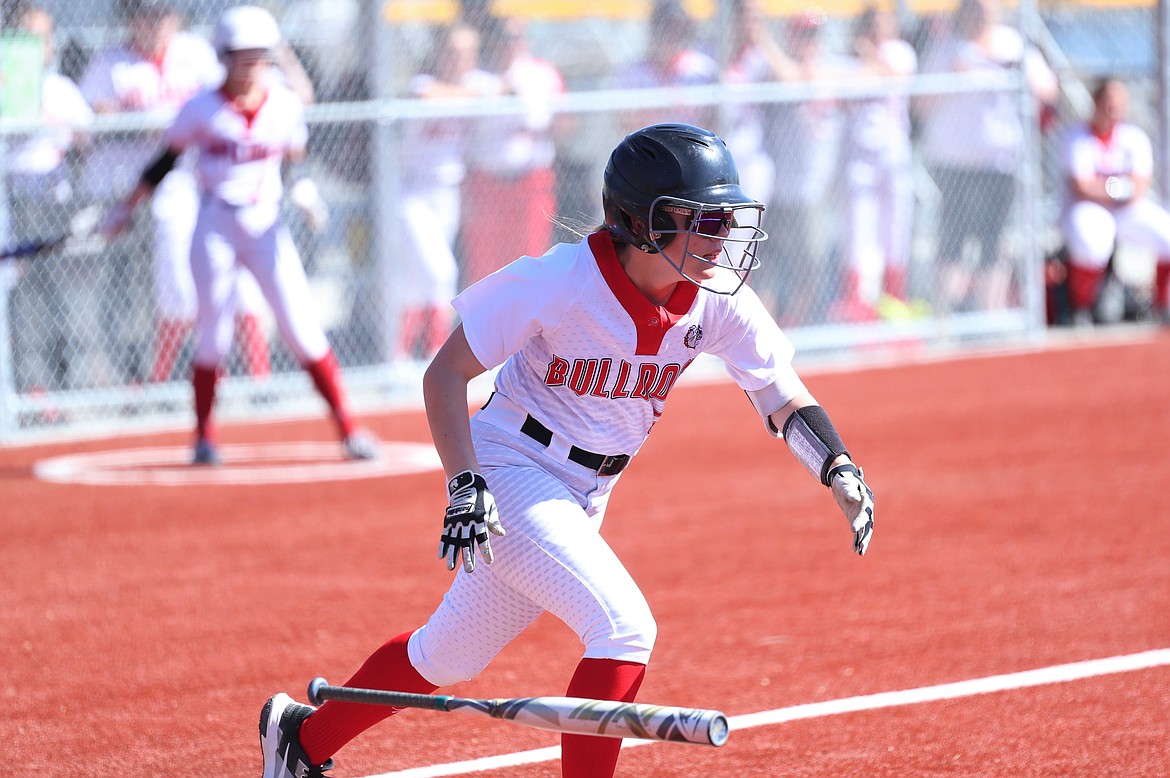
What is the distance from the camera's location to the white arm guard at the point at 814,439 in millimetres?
3959

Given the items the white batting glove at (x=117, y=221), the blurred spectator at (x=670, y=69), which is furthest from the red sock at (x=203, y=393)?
the blurred spectator at (x=670, y=69)

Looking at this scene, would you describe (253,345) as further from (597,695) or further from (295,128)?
(597,695)

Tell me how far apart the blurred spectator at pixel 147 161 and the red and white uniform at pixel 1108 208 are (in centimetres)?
655

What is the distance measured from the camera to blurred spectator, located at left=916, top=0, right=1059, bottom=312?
13766mm

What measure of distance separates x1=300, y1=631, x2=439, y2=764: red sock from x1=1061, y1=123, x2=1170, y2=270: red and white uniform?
10.7 meters

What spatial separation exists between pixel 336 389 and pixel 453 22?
14.7ft

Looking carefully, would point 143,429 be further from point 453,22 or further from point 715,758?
point 715,758

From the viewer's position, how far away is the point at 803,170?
13.3 metres

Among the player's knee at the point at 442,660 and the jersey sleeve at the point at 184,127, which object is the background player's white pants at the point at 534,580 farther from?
the jersey sleeve at the point at 184,127

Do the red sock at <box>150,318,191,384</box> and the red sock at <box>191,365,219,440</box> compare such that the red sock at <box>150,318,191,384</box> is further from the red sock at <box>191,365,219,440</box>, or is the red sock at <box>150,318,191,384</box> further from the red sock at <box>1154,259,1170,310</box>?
the red sock at <box>1154,259,1170,310</box>

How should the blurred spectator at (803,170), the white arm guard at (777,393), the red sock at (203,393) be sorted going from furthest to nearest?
1. the blurred spectator at (803,170)
2. the red sock at (203,393)
3. the white arm guard at (777,393)

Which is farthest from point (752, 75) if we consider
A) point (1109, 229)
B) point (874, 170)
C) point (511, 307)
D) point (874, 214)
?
point (511, 307)

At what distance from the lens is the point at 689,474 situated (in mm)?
9062

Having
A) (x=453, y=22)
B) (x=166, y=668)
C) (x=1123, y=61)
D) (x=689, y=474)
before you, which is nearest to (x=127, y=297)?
(x=453, y=22)
